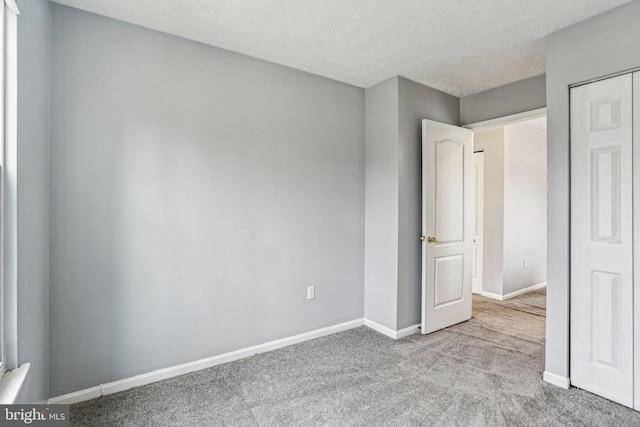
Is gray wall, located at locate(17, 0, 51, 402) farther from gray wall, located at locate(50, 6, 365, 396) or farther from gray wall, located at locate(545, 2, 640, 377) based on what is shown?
gray wall, located at locate(545, 2, 640, 377)

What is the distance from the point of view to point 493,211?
14.9 ft

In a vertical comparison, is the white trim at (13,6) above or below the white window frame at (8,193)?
above

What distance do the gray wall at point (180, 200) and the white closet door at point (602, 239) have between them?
1874mm

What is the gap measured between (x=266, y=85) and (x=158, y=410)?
8.26ft

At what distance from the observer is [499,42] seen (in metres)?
2.38

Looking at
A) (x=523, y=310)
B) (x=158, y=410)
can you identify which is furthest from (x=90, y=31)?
(x=523, y=310)

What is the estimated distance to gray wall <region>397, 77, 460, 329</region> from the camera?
3041 mm

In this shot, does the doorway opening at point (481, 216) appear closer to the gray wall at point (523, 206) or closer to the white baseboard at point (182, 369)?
the gray wall at point (523, 206)

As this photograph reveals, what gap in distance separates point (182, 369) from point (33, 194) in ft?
5.00

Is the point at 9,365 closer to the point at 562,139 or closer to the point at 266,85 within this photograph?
the point at 266,85

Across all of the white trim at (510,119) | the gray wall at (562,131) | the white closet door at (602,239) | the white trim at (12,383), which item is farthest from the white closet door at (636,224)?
the white trim at (12,383)

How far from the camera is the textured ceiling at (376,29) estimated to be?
1.96m

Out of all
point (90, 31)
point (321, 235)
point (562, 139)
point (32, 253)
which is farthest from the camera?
point (321, 235)

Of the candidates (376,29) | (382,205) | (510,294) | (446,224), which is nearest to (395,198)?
(382,205)
